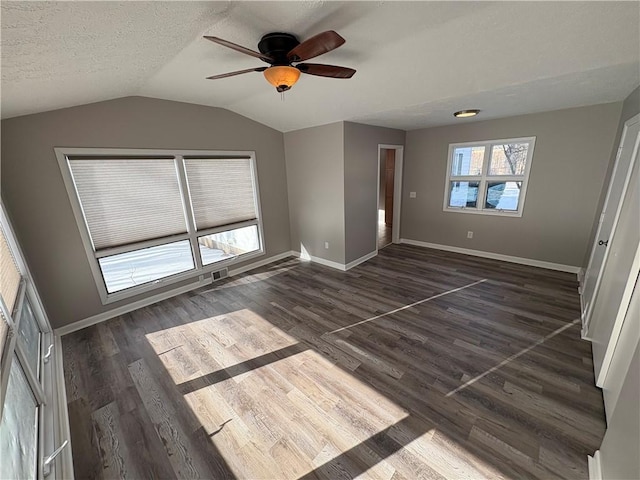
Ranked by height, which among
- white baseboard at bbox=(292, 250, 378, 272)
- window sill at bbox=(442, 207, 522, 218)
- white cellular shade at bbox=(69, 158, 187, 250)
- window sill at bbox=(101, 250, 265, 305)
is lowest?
white baseboard at bbox=(292, 250, 378, 272)

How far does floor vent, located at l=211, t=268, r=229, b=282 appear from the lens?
3918 mm

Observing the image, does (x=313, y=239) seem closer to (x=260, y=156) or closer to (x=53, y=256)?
(x=260, y=156)

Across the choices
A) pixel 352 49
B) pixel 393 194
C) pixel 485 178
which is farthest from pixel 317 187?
pixel 485 178

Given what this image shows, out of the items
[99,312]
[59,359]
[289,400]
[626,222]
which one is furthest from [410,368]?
[99,312]

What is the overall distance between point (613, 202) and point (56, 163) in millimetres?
5728

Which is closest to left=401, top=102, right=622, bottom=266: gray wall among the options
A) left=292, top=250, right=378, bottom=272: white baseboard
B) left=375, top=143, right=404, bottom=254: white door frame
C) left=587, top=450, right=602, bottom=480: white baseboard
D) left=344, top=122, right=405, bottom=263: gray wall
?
left=375, top=143, right=404, bottom=254: white door frame

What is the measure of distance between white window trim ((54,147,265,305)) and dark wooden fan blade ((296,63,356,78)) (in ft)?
7.44

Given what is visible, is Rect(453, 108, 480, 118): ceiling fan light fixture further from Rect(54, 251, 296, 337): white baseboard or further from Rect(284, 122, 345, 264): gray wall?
Rect(54, 251, 296, 337): white baseboard

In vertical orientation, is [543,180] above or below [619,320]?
above

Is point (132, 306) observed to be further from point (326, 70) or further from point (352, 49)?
point (352, 49)

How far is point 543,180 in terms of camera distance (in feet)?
12.4

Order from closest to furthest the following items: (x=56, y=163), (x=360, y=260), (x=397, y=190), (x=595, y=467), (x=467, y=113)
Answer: (x=595, y=467), (x=56, y=163), (x=467, y=113), (x=360, y=260), (x=397, y=190)

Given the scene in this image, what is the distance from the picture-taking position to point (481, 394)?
188cm

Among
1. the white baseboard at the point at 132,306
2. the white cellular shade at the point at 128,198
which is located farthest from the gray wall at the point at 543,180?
the white cellular shade at the point at 128,198
